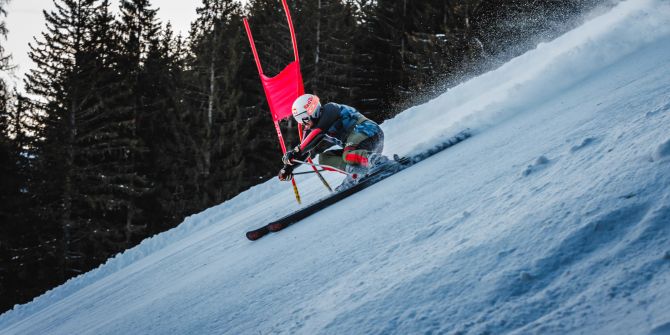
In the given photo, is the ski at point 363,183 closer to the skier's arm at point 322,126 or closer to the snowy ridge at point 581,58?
the snowy ridge at point 581,58

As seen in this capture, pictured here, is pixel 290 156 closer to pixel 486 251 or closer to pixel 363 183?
pixel 363 183

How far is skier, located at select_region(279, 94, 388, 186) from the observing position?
5445 millimetres

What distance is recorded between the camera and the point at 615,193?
153 centimetres

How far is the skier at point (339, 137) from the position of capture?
5.45 meters

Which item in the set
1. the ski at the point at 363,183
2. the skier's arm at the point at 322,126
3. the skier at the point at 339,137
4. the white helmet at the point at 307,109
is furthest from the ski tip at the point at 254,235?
the white helmet at the point at 307,109

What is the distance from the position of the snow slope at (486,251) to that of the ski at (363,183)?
0.23m

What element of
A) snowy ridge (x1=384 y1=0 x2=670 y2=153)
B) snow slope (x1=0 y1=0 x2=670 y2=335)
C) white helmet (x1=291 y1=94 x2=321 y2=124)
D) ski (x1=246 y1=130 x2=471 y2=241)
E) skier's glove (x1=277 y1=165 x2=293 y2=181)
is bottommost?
snow slope (x1=0 y1=0 x2=670 y2=335)

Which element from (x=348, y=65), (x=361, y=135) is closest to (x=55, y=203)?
(x=348, y=65)

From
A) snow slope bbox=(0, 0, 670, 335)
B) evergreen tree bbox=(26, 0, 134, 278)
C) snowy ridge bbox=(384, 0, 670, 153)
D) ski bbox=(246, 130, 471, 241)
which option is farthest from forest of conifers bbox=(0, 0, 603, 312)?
snow slope bbox=(0, 0, 670, 335)

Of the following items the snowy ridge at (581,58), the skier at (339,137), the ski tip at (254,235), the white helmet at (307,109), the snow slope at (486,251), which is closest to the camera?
the snow slope at (486,251)

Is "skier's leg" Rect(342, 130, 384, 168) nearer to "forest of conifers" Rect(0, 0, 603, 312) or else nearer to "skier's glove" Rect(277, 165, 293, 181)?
"skier's glove" Rect(277, 165, 293, 181)

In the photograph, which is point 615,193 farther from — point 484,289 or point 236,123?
point 236,123

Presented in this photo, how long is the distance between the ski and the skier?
0.18 meters

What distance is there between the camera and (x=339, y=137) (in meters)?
5.72
